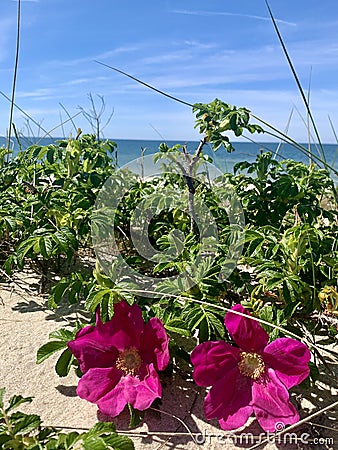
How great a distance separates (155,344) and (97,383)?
17 centimetres

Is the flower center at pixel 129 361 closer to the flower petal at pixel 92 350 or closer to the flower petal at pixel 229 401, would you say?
the flower petal at pixel 92 350

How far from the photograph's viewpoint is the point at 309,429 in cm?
117

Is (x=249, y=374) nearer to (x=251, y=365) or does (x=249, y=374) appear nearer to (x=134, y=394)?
(x=251, y=365)

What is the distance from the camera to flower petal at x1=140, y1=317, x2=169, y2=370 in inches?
48.4

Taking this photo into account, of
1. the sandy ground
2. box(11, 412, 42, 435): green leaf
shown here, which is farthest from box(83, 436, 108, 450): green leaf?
the sandy ground

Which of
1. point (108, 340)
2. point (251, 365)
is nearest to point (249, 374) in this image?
point (251, 365)

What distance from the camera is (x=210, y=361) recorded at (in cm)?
120

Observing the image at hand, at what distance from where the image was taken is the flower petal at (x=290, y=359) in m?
1.15

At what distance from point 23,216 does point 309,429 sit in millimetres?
1169

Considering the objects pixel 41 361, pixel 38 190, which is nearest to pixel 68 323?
pixel 41 361

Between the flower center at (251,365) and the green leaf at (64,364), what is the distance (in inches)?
17.6

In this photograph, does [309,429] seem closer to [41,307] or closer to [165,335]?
[165,335]

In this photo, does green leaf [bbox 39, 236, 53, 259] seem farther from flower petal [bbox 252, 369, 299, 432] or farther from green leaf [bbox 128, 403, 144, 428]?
flower petal [bbox 252, 369, 299, 432]

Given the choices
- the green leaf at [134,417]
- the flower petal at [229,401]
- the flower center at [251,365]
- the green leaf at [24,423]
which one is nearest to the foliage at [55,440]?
the green leaf at [24,423]
